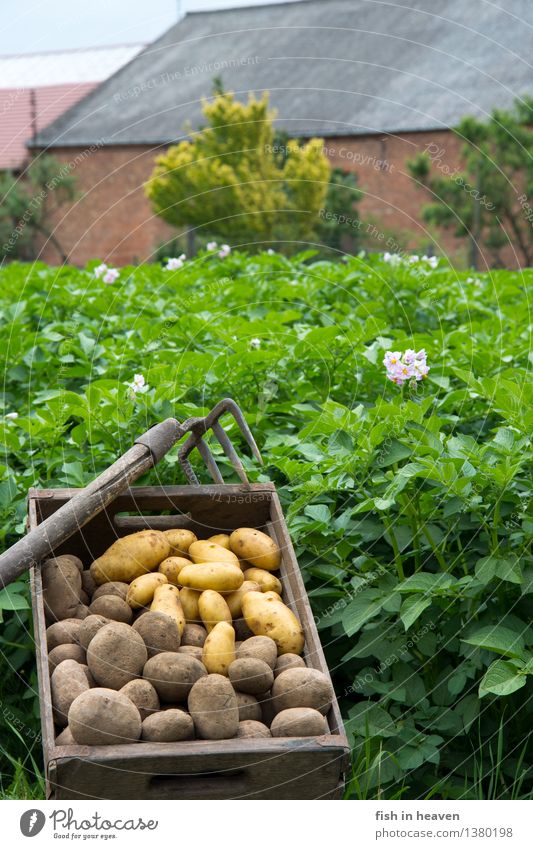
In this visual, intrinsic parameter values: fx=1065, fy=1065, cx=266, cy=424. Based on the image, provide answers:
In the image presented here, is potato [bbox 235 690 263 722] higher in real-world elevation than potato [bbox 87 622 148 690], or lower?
lower

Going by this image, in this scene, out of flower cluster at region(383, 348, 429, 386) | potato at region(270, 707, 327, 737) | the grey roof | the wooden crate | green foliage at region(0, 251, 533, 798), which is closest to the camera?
the wooden crate

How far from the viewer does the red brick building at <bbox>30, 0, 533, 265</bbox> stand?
29.1 metres

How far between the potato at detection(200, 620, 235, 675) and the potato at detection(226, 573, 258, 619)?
0.47 feet

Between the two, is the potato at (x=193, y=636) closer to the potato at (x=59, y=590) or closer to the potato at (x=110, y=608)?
the potato at (x=110, y=608)

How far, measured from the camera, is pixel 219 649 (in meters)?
2.12

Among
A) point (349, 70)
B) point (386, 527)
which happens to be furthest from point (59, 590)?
point (349, 70)

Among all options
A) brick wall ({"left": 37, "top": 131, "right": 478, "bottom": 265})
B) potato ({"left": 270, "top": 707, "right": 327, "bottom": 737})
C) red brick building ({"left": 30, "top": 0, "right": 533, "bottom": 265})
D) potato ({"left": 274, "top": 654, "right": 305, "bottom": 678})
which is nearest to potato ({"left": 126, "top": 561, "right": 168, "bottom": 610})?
potato ({"left": 274, "top": 654, "right": 305, "bottom": 678})

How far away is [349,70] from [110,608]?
3171 cm

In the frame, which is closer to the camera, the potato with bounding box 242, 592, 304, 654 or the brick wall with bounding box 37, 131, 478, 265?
the potato with bounding box 242, 592, 304, 654

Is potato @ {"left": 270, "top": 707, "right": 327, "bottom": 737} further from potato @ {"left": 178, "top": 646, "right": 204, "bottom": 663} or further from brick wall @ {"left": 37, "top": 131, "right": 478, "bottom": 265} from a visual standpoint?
brick wall @ {"left": 37, "top": 131, "right": 478, "bottom": 265}

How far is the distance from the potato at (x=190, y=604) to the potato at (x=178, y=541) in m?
0.16

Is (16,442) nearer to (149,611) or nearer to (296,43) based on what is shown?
(149,611)

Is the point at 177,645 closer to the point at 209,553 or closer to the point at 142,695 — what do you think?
the point at 142,695
